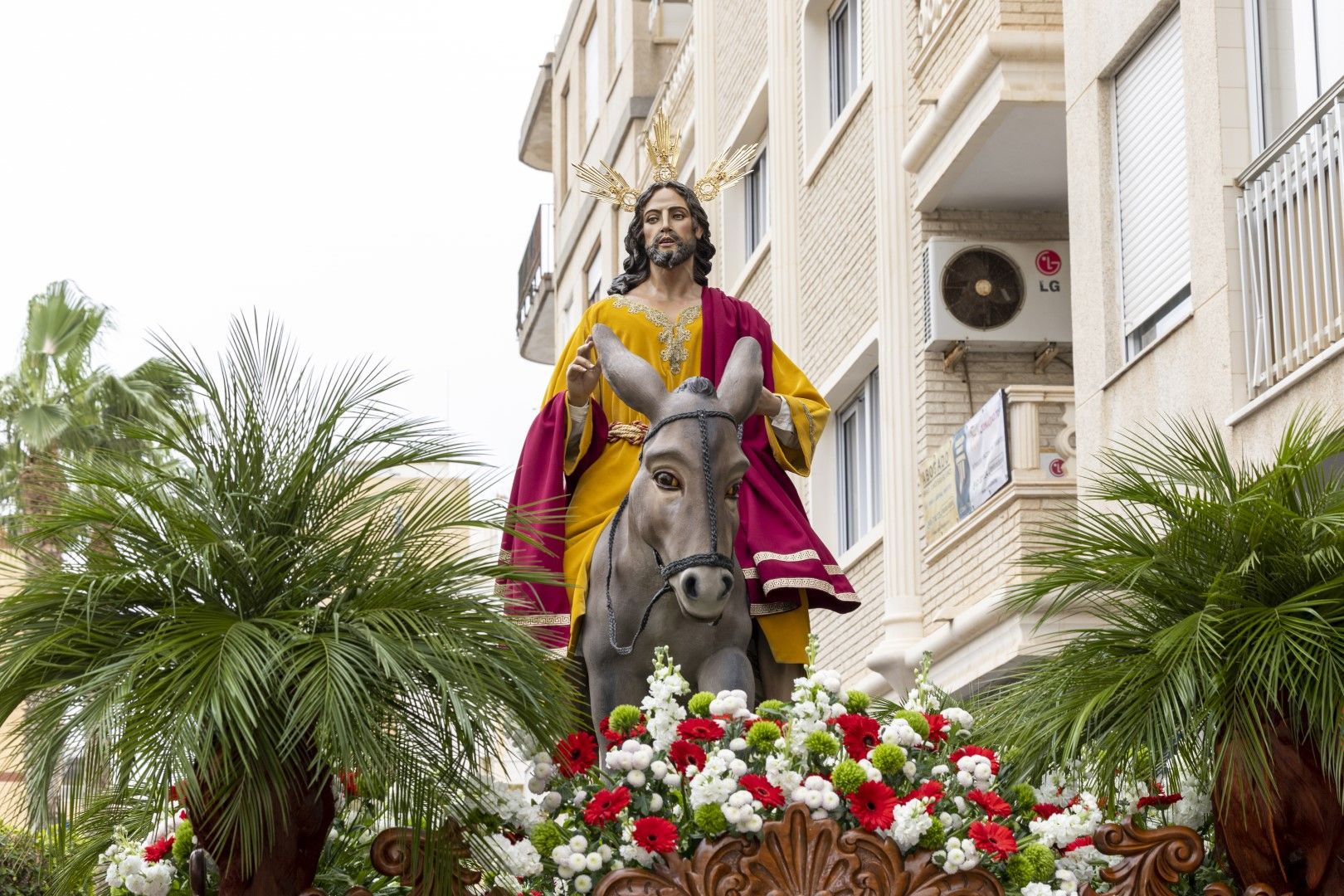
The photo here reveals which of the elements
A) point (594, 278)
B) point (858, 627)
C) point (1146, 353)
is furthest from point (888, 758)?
point (594, 278)

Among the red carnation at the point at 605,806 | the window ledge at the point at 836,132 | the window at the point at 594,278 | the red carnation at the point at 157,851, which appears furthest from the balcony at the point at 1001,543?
the window at the point at 594,278

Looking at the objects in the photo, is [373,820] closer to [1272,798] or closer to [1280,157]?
[1272,798]

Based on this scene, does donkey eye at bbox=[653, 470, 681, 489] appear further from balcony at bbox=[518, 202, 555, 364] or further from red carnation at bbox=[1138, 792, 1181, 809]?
balcony at bbox=[518, 202, 555, 364]

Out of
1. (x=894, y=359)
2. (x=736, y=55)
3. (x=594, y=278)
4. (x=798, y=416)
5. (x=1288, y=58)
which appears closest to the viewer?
(x=798, y=416)

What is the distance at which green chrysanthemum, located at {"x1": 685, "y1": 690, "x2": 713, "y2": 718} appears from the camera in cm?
618

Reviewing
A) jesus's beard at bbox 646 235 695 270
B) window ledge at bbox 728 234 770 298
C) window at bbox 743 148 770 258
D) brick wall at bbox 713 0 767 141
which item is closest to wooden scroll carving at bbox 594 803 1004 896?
jesus's beard at bbox 646 235 695 270

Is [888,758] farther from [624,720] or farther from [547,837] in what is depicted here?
[547,837]

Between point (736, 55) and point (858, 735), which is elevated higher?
point (736, 55)

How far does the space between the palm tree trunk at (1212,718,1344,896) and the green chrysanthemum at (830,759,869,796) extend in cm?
96

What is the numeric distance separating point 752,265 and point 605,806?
1961 centimetres

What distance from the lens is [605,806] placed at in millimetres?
5828

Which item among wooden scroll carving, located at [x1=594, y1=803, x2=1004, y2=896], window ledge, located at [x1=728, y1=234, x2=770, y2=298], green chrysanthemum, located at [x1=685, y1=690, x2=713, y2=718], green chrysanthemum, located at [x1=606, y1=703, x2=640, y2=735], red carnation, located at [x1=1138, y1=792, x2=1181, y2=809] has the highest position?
window ledge, located at [x1=728, y1=234, x2=770, y2=298]

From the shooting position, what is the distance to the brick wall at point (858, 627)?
19.9m

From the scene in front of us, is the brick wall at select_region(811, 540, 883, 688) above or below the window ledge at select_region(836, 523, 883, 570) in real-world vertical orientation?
below
